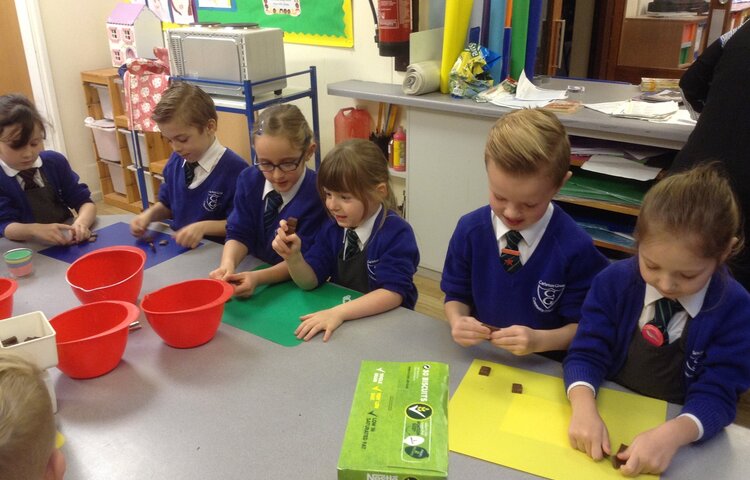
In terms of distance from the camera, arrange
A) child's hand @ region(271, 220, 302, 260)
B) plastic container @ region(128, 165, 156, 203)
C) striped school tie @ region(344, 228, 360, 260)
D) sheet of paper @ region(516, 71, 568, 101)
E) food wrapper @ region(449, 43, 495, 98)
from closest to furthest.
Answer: child's hand @ region(271, 220, 302, 260) → striped school tie @ region(344, 228, 360, 260) → sheet of paper @ region(516, 71, 568, 101) → food wrapper @ region(449, 43, 495, 98) → plastic container @ region(128, 165, 156, 203)

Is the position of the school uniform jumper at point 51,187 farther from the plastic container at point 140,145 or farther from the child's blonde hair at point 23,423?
the plastic container at point 140,145

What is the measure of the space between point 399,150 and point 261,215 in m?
1.33

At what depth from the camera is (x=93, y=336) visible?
3.42 ft

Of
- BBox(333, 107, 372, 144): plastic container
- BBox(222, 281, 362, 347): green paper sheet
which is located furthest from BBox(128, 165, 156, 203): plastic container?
BBox(222, 281, 362, 347): green paper sheet

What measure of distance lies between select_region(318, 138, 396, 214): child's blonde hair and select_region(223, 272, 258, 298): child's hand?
0.28 metres

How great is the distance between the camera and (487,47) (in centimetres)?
253

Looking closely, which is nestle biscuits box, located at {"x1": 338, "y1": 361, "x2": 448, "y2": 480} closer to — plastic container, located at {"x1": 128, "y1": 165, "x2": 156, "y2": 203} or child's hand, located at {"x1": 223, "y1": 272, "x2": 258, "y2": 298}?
child's hand, located at {"x1": 223, "y1": 272, "x2": 258, "y2": 298}

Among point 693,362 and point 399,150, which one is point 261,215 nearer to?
point 693,362

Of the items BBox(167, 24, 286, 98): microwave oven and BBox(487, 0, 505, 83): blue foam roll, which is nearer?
BBox(487, 0, 505, 83): blue foam roll

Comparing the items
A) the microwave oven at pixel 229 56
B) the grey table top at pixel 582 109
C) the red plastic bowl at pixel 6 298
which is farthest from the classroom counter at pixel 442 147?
the red plastic bowl at pixel 6 298

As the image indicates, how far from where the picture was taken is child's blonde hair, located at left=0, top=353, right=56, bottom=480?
55 cm

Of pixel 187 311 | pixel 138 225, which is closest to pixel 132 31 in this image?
pixel 138 225

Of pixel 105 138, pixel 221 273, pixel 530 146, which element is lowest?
pixel 105 138

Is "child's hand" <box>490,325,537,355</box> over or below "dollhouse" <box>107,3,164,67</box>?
below
